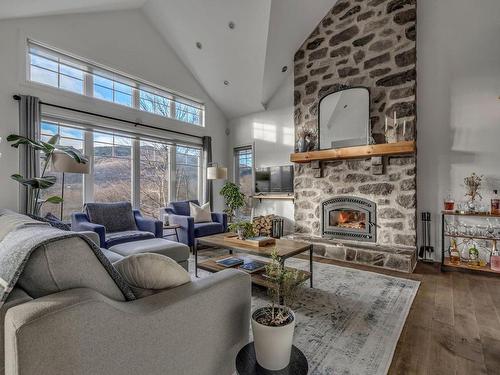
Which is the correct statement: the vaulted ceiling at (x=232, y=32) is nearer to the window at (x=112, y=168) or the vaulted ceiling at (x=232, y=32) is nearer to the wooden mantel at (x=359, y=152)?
the wooden mantel at (x=359, y=152)

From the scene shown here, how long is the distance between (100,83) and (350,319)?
4788 mm

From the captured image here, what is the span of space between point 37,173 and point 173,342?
3589 mm

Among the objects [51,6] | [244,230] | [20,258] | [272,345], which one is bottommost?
[272,345]

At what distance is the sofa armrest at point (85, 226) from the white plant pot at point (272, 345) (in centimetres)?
259

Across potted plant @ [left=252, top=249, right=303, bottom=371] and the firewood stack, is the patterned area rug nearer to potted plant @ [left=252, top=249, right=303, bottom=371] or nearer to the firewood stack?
potted plant @ [left=252, top=249, right=303, bottom=371]

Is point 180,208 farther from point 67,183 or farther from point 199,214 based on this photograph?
point 67,183

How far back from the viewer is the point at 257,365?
1.23m

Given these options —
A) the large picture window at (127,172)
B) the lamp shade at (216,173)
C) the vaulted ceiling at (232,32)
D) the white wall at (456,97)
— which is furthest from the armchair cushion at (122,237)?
the white wall at (456,97)

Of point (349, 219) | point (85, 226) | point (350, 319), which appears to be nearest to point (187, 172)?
point (85, 226)

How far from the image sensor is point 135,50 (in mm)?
4641

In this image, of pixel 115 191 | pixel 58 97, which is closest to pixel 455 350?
pixel 115 191

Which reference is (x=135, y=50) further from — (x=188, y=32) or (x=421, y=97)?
(x=421, y=97)

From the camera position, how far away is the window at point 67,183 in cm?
379

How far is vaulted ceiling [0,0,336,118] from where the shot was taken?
406cm
